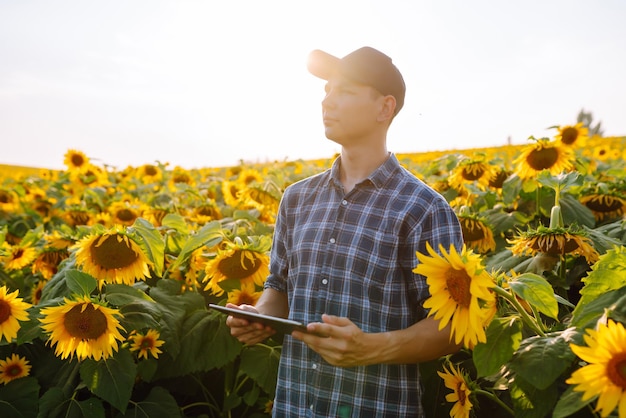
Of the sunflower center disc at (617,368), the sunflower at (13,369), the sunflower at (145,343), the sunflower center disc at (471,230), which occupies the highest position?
the sunflower center disc at (471,230)

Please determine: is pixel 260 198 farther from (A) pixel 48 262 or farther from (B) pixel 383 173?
(B) pixel 383 173

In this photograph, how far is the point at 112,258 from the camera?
2.37m

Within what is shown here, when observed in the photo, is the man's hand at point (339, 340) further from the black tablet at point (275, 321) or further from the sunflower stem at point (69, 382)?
the sunflower stem at point (69, 382)

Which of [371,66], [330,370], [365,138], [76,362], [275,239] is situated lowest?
[76,362]

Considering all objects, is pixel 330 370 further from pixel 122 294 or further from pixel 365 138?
pixel 122 294

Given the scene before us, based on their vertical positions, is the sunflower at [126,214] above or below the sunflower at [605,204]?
below

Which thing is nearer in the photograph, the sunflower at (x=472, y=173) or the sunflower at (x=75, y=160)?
the sunflower at (x=472, y=173)

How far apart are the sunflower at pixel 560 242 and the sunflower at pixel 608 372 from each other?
3.18ft

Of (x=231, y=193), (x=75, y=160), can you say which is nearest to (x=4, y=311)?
(x=231, y=193)

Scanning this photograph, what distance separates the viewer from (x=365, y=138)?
199 centimetres

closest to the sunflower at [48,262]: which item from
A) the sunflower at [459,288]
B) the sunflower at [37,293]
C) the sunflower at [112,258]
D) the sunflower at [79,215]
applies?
the sunflower at [37,293]

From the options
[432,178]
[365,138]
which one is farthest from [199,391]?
[432,178]

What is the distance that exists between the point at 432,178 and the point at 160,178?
3.62 metres

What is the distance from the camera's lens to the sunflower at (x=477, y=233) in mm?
2758
